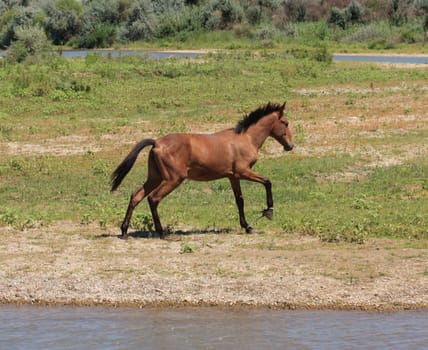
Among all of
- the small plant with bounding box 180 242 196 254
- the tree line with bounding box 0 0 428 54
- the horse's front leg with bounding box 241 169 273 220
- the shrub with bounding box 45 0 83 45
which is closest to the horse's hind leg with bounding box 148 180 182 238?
the small plant with bounding box 180 242 196 254

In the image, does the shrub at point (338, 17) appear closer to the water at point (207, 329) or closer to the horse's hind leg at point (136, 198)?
the horse's hind leg at point (136, 198)

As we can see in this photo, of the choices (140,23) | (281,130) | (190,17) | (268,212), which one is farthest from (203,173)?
(140,23)

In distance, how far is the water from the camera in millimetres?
9461

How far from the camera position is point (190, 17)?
2388 inches

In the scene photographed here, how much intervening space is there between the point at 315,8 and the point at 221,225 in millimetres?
51735

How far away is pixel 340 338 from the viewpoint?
950 centimetres

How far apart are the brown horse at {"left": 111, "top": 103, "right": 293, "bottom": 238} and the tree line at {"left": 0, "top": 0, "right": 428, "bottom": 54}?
41832 mm

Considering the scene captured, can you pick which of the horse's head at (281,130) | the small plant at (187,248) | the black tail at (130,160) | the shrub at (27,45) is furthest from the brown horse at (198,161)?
the shrub at (27,45)

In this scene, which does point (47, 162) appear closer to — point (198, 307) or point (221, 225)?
point (221, 225)

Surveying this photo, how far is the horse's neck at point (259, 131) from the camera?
45.5 feet

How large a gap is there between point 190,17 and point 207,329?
5214cm

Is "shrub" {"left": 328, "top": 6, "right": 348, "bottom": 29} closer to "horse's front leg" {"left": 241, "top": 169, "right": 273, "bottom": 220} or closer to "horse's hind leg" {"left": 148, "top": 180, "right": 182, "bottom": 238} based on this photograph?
"horse's front leg" {"left": 241, "top": 169, "right": 273, "bottom": 220}

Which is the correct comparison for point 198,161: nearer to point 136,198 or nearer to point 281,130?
point 136,198

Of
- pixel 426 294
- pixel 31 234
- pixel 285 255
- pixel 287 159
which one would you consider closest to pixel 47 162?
pixel 287 159
